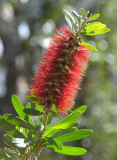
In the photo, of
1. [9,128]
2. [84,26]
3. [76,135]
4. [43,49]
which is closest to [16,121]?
[9,128]

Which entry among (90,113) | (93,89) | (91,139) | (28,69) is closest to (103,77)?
(93,89)

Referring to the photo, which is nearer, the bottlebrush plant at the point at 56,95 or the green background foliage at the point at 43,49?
the bottlebrush plant at the point at 56,95

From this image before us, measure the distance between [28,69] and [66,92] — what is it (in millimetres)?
2938

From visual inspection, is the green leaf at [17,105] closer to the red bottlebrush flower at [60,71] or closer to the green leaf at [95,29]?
the red bottlebrush flower at [60,71]

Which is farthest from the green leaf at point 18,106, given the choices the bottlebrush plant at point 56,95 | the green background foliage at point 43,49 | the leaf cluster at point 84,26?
the green background foliage at point 43,49

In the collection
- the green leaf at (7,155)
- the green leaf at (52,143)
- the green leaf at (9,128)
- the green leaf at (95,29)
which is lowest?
the green leaf at (7,155)

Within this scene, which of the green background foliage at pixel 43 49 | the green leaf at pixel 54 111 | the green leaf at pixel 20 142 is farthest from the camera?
the green background foliage at pixel 43 49

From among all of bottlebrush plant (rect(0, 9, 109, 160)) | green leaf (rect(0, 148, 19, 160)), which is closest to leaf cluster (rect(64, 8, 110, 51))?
bottlebrush plant (rect(0, 9, 109, 160))

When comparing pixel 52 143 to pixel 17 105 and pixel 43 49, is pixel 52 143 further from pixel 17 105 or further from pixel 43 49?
pixel 43 49

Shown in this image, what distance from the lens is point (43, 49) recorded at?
329 centimetres

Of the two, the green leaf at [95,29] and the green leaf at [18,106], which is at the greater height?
the green leaf at [95,29]

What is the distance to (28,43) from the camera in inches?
136

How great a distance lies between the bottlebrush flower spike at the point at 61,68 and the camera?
579 millimetres

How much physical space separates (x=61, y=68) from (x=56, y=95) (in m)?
0.06
